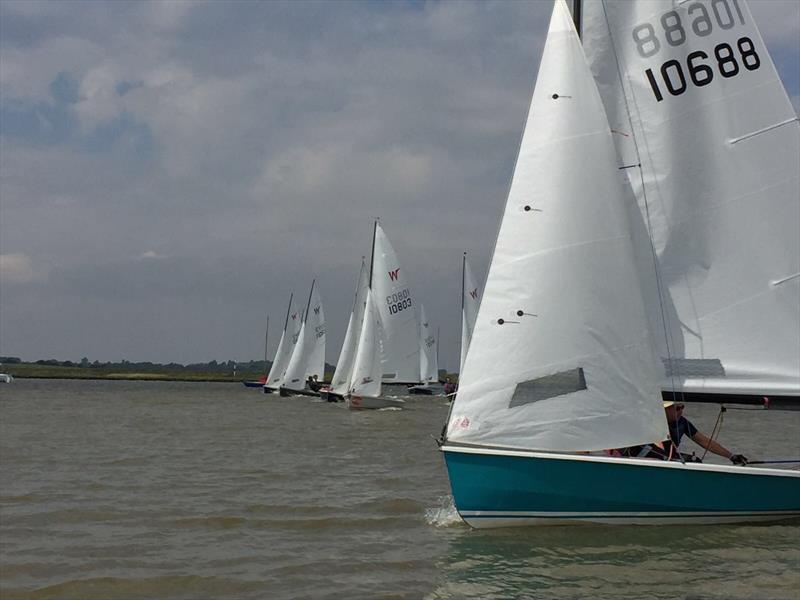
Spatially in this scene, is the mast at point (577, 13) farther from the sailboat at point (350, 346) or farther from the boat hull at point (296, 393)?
the boat hull at point (296, 393)

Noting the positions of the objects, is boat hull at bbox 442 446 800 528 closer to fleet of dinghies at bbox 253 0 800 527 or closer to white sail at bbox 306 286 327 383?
fleet of dinghies at bbox 253 0 800 527

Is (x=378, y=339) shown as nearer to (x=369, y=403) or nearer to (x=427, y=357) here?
(x=369, y=403)

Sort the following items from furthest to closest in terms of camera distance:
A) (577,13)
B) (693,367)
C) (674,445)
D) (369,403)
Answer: (369,403)
(577,13)
(693,367)
(674,445)

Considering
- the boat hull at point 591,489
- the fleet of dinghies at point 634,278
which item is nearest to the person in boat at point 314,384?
the fleet of dinghies at point 634,278

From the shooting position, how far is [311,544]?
31.3ft

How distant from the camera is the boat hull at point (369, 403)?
37.7 m

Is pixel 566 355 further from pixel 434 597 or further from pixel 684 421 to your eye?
pixel 434 597

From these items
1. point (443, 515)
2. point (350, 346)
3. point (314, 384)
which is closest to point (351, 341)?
point (350, 346)

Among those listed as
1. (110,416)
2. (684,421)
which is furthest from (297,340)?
(684,421)

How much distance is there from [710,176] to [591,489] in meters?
3.62

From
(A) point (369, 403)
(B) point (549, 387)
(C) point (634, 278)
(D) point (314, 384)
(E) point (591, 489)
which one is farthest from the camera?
(D) point (314, 384)

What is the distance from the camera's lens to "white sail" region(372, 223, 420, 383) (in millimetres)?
39250

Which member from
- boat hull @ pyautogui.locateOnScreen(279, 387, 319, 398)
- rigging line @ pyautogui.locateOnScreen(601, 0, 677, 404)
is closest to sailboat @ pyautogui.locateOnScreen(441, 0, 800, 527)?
rigging line @ pyautogui.locateOnScreen(601, 0, 677, 404)

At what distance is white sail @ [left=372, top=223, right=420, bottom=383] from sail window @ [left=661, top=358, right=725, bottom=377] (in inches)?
1156
